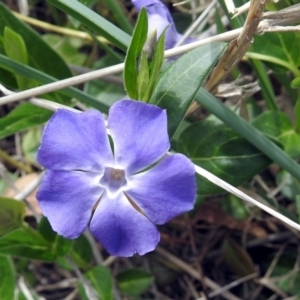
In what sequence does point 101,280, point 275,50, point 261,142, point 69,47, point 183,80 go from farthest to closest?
point 69,47 → point 101,280 → point 275,50 → point 261,142 → point 183,80

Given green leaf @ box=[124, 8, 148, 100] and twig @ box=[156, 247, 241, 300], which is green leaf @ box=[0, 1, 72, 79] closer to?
green leaf @ box=[124, 8, 148, 100]

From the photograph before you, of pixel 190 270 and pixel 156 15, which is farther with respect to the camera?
→ pixel 190 270

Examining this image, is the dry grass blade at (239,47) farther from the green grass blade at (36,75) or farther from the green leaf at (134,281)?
the green leaf at (134,281)

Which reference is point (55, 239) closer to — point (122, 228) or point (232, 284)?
point (122, 228)

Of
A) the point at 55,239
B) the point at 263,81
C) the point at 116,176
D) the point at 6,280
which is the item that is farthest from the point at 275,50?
the point at 6,280

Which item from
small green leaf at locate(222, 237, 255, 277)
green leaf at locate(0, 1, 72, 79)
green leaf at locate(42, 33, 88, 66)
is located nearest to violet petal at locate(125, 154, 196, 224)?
green leaf at locate(0, 1, 72, 79)

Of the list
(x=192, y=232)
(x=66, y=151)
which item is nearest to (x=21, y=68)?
(x=66, y=151)

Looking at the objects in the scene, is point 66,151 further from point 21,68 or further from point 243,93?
point 243,93
